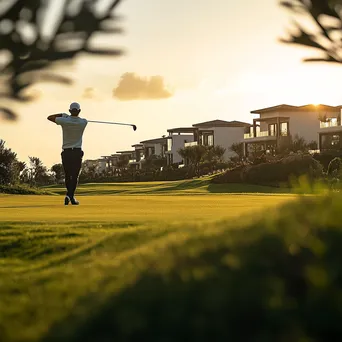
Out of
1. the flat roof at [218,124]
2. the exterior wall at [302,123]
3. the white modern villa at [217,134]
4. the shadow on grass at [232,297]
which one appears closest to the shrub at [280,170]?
the shadow on grass at [232,297]

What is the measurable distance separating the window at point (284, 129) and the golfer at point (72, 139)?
78698 millimetres

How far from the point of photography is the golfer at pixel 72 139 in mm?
15711

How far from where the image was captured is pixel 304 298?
459 centimetres

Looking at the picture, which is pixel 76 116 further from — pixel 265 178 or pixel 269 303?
pixel 265 178

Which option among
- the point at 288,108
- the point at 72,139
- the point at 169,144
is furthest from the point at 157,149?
the point at 72,139

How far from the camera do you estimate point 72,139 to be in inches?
632

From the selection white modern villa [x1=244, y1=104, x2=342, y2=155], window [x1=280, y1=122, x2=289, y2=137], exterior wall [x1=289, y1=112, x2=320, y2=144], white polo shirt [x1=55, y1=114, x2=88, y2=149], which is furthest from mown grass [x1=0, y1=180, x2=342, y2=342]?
exterior wall [x1=289, y1=112, x2=320, y2=144]

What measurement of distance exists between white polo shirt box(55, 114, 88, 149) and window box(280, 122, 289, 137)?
78.9m

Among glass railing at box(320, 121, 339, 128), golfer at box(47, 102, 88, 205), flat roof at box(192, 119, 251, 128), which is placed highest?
flat roof at box(192, 119, 251, 128)

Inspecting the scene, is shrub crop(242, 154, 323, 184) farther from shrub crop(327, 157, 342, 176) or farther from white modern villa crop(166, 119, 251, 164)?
white modern villa crop(166, 119, 251, 164)

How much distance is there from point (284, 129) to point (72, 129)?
266 ft

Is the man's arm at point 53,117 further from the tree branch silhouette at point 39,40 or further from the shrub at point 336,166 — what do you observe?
the shrub at point 336,166

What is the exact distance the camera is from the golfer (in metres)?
15.7

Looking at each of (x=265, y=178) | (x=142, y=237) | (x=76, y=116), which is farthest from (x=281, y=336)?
(x=265, y=178)
